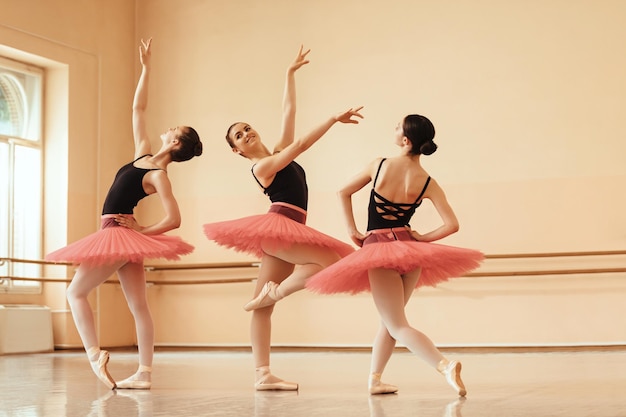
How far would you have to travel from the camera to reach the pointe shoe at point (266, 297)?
378 centimetres

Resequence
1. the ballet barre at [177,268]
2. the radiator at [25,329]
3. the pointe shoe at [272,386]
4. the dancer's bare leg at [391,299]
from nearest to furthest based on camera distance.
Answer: the dancer's bare leg at [391,299] < the pointe shoe at [272,386] < the radiator at [25,329] < the ballet barre at [177,268]

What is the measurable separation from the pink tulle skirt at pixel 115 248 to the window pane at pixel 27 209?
422 cm

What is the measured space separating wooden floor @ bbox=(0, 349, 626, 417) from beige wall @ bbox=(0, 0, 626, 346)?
38.0 inches

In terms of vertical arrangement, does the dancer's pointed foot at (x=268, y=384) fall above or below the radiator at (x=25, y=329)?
below

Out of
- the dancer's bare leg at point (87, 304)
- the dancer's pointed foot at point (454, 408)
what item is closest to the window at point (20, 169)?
the dancer's bare leg at point (87, 304)

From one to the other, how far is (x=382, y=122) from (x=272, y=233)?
4.25 m

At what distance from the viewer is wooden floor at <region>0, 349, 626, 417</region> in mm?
2990

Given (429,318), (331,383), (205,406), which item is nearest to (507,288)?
(429,318)

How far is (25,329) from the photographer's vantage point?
24.9 feet

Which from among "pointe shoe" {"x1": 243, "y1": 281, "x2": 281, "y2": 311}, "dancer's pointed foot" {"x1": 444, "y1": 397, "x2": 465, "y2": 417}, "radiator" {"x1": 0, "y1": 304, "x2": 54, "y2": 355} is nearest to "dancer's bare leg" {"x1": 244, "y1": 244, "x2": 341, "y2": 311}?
"pointe shoe" {"x1": 243, "y1": 281, "x2": 281, "y2": 311}

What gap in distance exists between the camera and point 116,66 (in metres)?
8.79

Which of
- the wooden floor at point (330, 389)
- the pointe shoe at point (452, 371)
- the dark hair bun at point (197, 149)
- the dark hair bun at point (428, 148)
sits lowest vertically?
the wooden floor at point (330, 389)

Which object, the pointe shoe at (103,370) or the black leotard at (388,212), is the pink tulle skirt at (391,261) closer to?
the black leotard at (388,212)

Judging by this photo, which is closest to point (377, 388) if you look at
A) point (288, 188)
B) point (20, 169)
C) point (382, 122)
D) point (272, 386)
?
point (272, 386)
